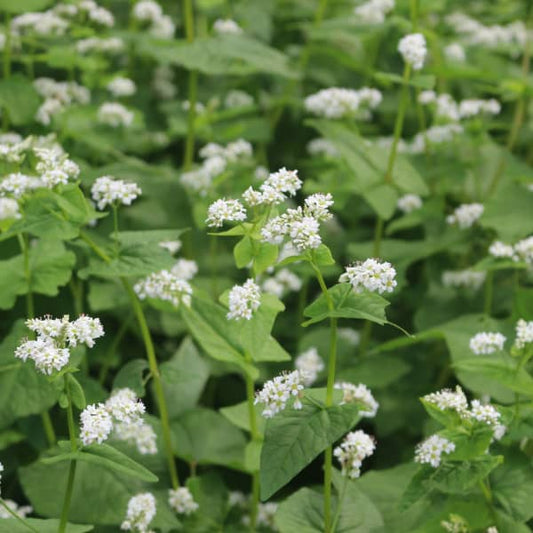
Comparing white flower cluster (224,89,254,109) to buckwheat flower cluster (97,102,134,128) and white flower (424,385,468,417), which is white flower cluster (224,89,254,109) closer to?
buckwheat flower cluster (97,102,134,128)

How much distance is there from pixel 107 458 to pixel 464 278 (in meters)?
2.36

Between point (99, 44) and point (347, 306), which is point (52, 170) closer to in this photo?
point (347, 306)

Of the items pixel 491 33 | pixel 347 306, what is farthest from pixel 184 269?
pixel 491 33

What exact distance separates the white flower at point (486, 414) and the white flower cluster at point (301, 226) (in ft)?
2.29

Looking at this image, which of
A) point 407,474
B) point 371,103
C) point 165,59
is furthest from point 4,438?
point 371,103

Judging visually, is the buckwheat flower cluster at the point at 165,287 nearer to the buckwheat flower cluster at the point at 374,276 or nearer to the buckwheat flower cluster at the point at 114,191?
the buckwheat flower cluster at the point at 114,191

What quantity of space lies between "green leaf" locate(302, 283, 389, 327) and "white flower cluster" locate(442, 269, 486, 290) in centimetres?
185

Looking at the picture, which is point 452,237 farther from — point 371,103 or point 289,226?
point 289,226

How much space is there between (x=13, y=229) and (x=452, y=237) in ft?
7.28

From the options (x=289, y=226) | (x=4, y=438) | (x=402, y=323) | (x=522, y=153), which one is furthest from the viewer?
(x=522, y=153)

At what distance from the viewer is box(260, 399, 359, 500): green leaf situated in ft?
7.41

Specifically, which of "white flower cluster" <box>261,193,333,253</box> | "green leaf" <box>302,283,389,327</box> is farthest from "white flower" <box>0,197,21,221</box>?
"green leaf" <box>302,283,389,327</box>

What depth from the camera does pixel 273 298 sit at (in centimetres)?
275

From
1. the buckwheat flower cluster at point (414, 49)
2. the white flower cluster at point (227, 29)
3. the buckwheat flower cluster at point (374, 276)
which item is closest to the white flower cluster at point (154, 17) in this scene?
the white flower cluster at point (227, 29)
